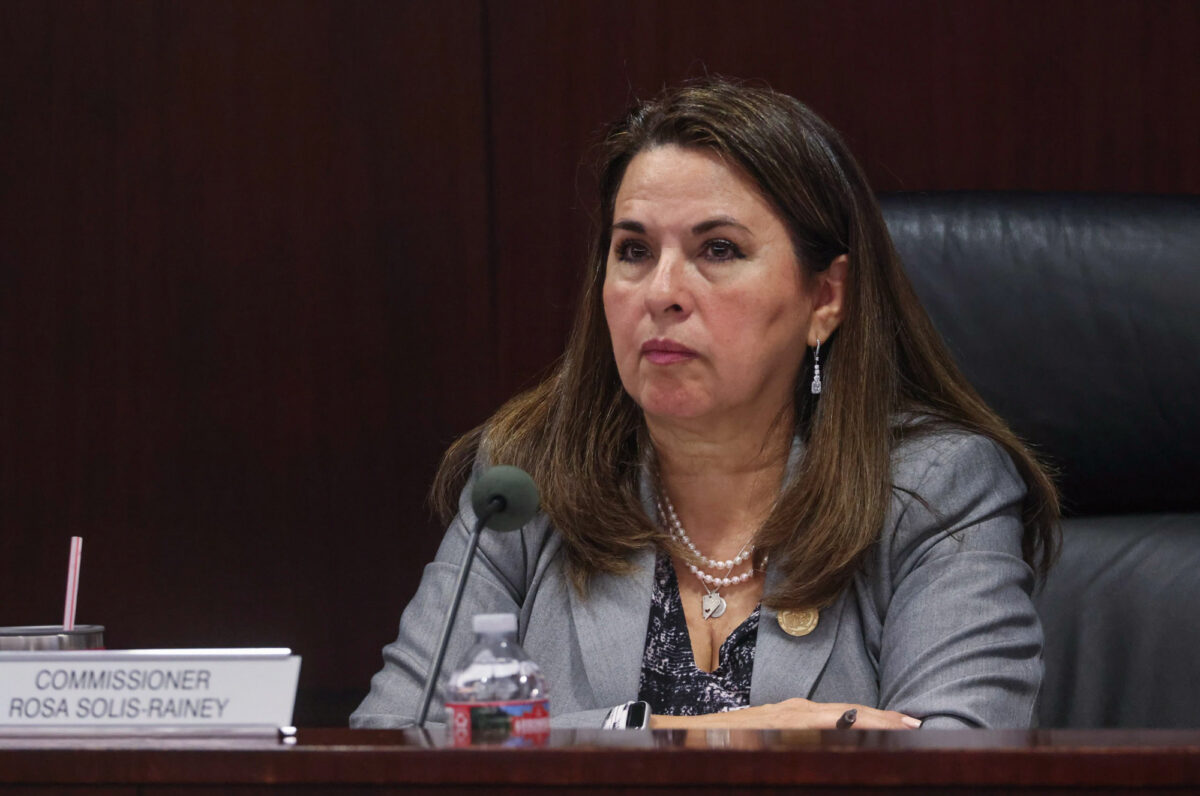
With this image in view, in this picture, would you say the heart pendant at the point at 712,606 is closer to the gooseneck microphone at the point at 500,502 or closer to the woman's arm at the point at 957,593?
the woman's arm at the point at 957,593

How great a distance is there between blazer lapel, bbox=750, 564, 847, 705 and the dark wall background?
0.73 metres

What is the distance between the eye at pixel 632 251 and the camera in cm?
161

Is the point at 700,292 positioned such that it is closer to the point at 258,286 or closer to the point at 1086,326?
the point at 1086,326

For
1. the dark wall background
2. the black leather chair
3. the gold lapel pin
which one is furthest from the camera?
the dark wall background

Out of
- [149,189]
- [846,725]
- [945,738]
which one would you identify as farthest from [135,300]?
[945,738]

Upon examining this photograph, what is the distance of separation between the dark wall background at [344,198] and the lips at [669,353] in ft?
1.86

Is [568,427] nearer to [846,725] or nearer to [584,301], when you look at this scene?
[584,301]

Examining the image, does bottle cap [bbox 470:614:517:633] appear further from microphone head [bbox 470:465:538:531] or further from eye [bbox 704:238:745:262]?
eye [bbox 704:238:745:262]

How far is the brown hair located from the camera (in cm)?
154

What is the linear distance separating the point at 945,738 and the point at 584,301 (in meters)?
0.96

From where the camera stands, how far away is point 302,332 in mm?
2102

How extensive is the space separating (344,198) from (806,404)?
2.57 ft

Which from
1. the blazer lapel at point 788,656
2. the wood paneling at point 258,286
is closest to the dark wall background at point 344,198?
the wood paneling at point 258,286

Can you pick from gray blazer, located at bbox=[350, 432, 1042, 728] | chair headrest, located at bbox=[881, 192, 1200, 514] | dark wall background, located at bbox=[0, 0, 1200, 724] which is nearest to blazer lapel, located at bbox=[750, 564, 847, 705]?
gray blazer, located at bbox=[350, 432, 1042, 728]
